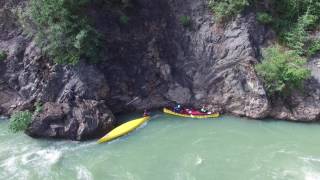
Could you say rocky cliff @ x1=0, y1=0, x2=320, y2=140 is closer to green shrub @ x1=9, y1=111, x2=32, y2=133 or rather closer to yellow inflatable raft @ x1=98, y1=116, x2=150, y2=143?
yellow inflatable raft @ x1=98, y1=116, x2=150, y2=143

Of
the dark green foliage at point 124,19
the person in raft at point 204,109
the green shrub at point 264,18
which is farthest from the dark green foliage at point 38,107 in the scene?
the green shrub at point 264,18

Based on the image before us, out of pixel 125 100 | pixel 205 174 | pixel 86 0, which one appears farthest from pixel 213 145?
pixel 86 0

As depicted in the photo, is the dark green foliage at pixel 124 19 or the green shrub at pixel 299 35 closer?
the green shrub at pixel 299 35

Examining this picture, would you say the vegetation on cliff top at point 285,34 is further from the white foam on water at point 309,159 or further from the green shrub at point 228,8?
the white foam on water at point 309,159

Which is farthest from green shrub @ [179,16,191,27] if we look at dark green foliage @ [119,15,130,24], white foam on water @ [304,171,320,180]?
white foam on water @ [304,171,320,180]

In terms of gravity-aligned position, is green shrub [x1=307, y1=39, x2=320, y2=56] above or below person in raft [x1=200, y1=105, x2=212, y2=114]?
above

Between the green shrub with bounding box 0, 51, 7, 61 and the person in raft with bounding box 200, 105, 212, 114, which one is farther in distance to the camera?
the green shrub with bounding box 0, 51, 7, 61

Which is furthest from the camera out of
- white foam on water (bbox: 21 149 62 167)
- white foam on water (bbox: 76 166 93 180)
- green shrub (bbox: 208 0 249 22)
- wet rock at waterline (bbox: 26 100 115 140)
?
green shrub (bbox: 208 0 249 22)
